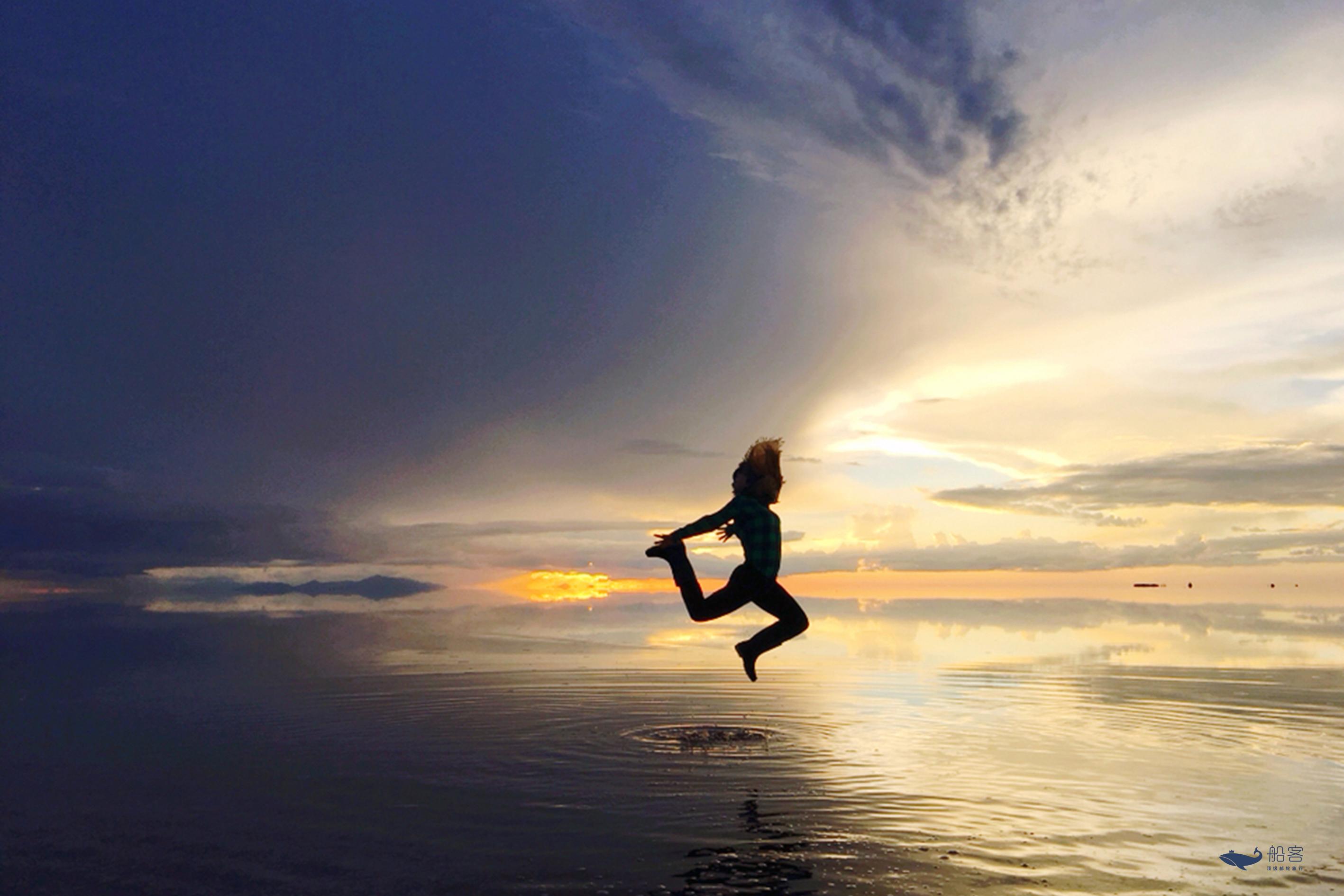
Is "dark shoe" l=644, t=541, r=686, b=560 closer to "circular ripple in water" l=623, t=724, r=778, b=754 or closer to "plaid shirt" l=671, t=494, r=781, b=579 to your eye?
"plaid shirt" l=671, t=494, r=781, b=579

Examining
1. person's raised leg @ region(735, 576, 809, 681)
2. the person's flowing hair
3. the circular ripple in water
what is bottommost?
the circular ripple in water

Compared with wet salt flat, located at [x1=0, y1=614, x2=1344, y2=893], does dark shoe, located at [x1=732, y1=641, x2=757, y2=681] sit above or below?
above

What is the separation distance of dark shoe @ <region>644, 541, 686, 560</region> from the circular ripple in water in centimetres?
374

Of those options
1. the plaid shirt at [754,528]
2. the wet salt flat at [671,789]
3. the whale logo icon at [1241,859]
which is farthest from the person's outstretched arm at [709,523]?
the whale logo icon at [1241,859]

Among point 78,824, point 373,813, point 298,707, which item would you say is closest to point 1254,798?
point 373,813

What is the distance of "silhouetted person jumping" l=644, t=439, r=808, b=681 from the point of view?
1433 centimetres

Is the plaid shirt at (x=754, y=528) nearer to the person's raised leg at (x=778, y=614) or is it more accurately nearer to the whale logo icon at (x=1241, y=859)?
the person's raised leg at (x=778, y=614)

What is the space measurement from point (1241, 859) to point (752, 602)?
7803 millimetres

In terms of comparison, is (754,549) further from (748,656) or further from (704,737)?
(704,737)

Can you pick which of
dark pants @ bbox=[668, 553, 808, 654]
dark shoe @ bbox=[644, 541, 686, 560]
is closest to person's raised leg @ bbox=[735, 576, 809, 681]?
dark pants @ bbox=[668, 553, 808, 654]

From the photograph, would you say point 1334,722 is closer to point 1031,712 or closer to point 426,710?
point 1031,712

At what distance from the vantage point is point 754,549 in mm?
14375

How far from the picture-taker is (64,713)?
20.9 metres

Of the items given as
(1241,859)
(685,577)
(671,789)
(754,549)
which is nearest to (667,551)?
(685,577)
